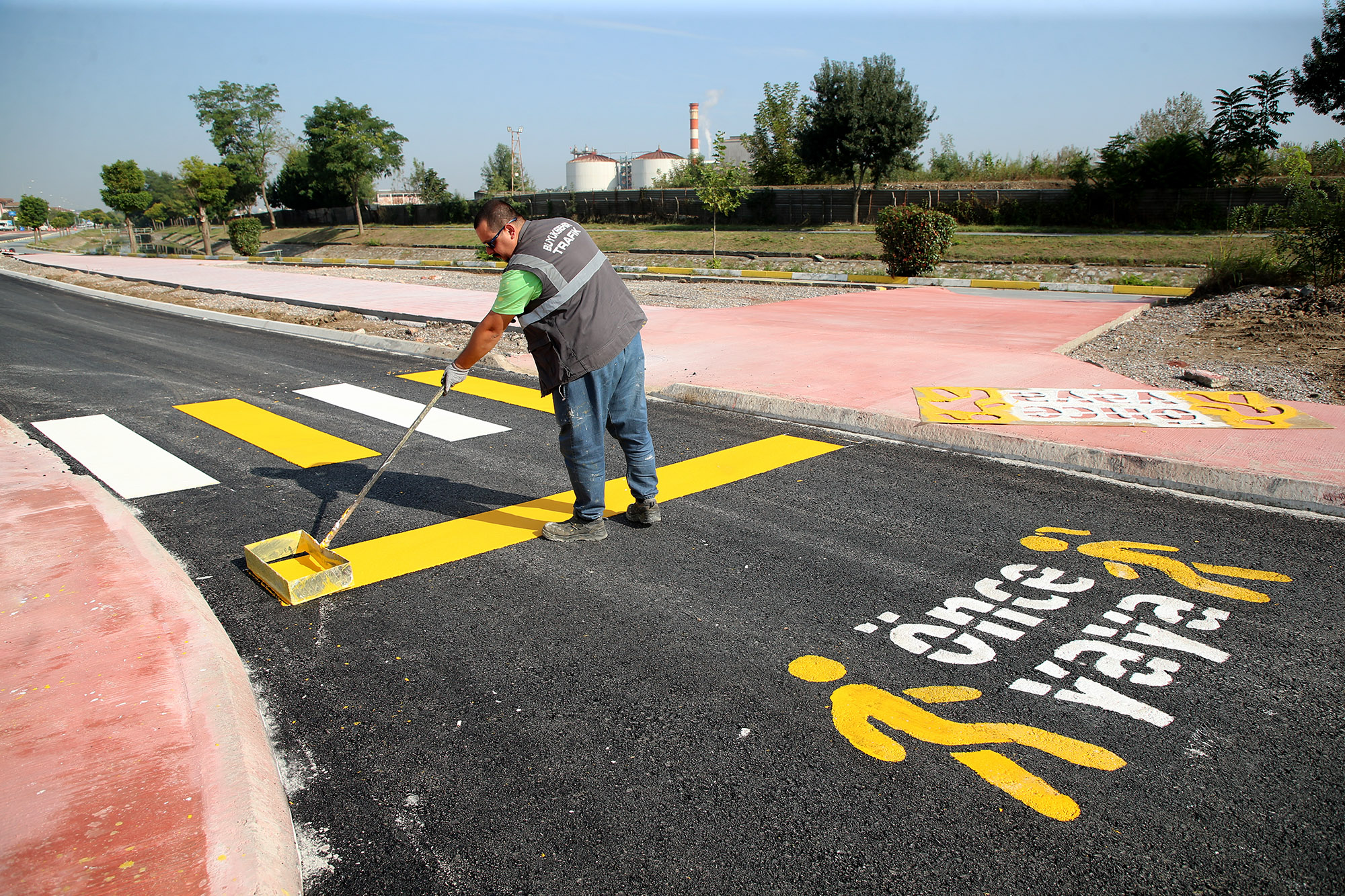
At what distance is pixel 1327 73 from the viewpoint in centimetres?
3441

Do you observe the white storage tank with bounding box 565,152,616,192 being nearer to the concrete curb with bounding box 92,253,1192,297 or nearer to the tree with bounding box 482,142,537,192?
the tree with bounding box 482,142,537,192

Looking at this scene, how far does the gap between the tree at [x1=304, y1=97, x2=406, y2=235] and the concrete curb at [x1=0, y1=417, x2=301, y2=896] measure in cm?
5390

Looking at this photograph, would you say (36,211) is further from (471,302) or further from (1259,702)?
(1259,702)

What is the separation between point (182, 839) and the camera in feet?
7.21

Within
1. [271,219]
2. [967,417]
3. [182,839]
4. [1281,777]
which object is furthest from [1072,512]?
[271,219]

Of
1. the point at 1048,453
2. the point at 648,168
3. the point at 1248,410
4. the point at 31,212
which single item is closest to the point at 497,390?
the point at 1048,453

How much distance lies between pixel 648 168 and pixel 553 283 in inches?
3258

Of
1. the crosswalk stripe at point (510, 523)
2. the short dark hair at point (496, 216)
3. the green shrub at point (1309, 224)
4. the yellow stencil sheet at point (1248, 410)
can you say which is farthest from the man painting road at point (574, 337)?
the green shrub at point (1309, 224)

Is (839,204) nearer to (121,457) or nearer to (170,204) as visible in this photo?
(121,457)

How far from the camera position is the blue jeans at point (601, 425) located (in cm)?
420

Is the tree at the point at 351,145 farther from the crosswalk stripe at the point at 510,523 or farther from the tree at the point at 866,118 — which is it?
the crosswalk stripe at the point at 510,523

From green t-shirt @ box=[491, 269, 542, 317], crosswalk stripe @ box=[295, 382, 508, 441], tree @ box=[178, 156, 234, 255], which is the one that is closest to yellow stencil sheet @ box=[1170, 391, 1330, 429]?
green t-shirt @ box=[491, 269, 542, 317]

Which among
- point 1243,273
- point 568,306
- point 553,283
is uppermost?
point 553,283

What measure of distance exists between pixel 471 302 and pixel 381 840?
14095 mm
